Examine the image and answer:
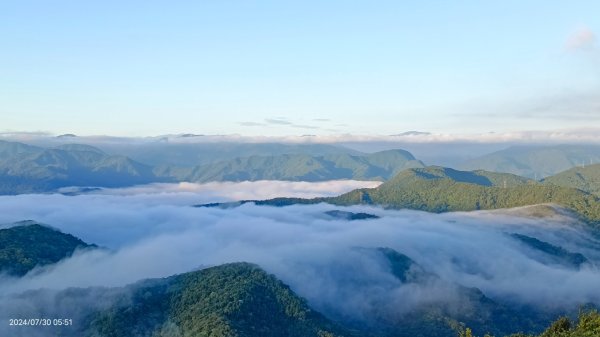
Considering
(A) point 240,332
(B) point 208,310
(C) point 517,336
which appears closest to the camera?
(C) point 517,336

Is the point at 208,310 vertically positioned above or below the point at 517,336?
below

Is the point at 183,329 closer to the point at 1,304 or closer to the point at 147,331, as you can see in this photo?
the point at 147,331

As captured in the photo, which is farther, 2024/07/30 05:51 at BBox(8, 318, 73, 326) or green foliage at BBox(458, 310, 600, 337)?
2024/07/30 05:51 at BBox(8, 318, 73, 326)

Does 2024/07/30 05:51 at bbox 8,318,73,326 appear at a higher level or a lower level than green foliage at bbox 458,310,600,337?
lower

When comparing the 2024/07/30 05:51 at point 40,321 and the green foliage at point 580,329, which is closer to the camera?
the green foliage at point 580,329

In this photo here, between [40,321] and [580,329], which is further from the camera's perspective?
[40,321]

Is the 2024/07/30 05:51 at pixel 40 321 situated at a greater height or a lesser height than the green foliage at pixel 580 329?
lesser

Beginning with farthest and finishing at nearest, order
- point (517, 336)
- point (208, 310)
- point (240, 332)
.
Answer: point (208, 310) → point (240, 332) → point (517, 336)

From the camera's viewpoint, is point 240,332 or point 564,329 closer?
point 564,329

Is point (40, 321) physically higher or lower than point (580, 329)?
lower

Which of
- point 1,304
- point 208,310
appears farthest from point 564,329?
point 1,304
